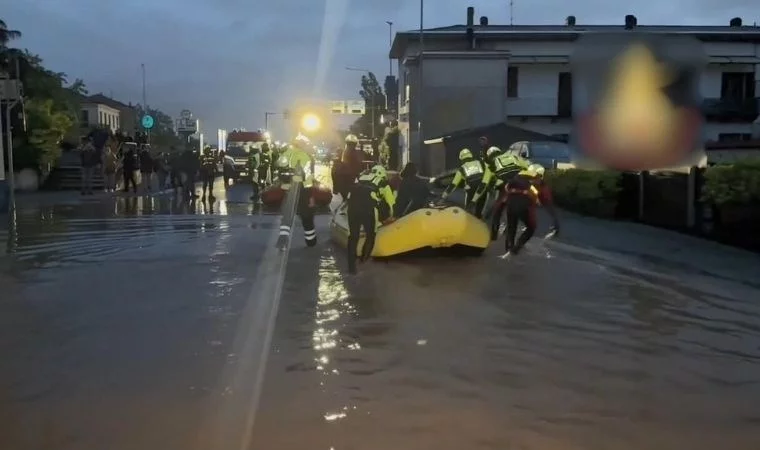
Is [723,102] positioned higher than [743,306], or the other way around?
[723,102]

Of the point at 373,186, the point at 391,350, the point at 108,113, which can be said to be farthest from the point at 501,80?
the point at 108,113

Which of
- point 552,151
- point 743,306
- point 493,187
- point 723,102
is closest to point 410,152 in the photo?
point 723,102

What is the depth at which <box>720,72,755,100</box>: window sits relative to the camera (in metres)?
40.8

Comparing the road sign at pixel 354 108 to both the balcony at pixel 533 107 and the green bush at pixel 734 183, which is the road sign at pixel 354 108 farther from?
the green bush at pixel 734 183

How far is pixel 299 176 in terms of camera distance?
15062 mm

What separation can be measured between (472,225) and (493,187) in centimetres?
314

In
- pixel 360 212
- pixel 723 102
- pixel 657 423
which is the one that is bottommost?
pixel 657 423

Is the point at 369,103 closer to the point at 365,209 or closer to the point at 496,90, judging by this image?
the point at 496,90

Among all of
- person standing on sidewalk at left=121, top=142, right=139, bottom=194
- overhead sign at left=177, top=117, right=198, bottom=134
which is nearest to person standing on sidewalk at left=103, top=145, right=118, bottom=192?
person standing on sidewalk at left=121, top=142, right=139, bottom=194

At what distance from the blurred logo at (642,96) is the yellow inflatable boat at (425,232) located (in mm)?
4479

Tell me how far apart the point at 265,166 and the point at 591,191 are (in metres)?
12.3

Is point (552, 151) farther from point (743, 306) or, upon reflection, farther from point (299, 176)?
point (743, 306)

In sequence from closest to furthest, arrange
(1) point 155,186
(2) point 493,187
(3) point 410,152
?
(2) point 493,187 → (1) point 155,186 → (3) point 410,152

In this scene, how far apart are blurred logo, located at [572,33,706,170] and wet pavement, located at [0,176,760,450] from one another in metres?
2.81
